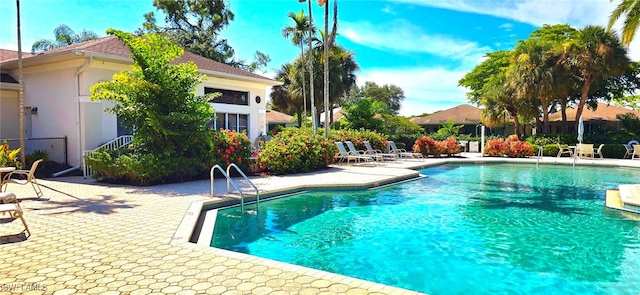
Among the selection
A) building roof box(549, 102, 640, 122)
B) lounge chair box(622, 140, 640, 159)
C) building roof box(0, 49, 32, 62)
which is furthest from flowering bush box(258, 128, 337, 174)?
→ building roof box(549, 102, 640, 122)

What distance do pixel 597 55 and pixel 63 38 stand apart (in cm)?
4354

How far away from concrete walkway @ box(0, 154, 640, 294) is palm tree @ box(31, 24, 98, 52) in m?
34.7

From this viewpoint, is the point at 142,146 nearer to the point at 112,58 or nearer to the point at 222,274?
the point at 112,58

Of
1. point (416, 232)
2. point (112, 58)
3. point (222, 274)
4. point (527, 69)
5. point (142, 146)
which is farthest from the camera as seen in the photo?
point (527, 69)

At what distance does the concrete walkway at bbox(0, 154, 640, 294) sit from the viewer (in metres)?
3.91

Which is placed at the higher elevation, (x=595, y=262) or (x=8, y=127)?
(x=8, y=127)

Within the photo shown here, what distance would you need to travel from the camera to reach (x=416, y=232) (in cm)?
743

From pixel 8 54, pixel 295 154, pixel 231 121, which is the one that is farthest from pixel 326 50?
pixel 8 54

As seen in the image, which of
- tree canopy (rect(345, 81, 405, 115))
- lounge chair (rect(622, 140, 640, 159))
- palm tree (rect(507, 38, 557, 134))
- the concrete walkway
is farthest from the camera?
tree canopy (rect(345, 81, 405, 115))

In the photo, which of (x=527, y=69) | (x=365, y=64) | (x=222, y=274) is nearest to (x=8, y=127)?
(x=222, y=274)

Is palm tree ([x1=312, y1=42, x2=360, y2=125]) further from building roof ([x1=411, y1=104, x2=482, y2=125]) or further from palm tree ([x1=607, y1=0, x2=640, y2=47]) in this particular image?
palm tree ([x1=607, y1=0, x2=640, y2=47])

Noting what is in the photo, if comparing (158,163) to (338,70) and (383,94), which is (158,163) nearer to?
(338,70)

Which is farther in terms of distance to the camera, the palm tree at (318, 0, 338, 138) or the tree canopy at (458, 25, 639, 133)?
the tree canopy at (458, 25, 639, 133)

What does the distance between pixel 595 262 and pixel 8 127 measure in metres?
19.0
